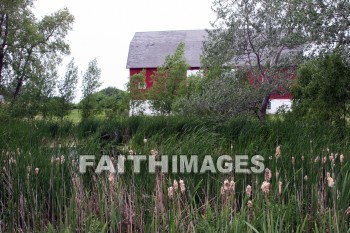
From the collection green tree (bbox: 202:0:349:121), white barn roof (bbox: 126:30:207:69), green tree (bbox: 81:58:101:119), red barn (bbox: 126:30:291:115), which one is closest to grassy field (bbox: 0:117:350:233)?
green tree (bbox: 202:0:349:121)

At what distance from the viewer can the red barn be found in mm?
28947

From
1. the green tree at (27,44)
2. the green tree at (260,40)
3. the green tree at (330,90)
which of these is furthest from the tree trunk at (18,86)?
the green tree at (330,90)

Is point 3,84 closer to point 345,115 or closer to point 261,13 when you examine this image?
point 261,13

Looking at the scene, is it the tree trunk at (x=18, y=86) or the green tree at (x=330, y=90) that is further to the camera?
the tree trunk at (x=18, y=86)

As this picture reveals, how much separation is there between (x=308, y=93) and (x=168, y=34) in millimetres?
24390

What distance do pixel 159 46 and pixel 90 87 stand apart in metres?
15.0

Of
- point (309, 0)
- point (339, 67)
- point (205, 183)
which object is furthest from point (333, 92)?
point (205, 183)

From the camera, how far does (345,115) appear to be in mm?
8828

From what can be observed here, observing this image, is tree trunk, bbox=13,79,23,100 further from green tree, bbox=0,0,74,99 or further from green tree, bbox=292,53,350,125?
green tree, bbox=292,53,350,125

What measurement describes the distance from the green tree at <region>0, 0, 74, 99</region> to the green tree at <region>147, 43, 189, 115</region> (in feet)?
12.1

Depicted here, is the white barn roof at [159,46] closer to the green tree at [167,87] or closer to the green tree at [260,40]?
the green tree at [167,87]

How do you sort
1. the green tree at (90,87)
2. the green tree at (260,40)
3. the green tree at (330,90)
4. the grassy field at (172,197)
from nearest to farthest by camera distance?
the grassy field at (172,197) < the green tree at (330,90) < the green tree at (260,40) < the green tree at (90,87)

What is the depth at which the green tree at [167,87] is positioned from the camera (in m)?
16.6

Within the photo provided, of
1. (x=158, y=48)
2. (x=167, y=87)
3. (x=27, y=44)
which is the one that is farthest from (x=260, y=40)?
(x=158, y=48)
